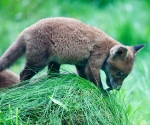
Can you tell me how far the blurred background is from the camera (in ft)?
32.0

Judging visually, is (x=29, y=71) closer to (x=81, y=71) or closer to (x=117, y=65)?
(x=81, y=71)

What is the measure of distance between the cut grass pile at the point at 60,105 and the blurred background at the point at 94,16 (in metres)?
3.71

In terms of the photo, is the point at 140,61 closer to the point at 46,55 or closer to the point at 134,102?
the point at 134,102

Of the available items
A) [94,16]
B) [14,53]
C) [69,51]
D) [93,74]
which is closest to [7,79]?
[14,53]

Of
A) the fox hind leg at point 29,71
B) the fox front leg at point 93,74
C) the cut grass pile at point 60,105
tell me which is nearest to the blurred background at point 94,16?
the fox front leg at point 93,74

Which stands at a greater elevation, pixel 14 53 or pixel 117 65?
pixel 14 53

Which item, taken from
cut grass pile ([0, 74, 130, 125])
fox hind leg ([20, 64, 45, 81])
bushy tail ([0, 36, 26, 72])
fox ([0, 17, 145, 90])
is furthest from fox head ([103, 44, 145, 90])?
bushy tail ([0, 36, 26, 72])

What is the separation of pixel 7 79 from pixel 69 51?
806mm

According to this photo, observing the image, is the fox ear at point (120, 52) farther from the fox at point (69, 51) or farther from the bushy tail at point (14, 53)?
the bushy tail at point (14, 53)

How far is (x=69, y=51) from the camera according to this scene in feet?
19.1

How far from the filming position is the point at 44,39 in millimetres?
5676

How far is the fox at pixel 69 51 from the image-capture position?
221 inches

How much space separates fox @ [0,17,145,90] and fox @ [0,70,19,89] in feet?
0.70

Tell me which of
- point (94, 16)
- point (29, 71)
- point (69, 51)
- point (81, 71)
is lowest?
point (94, 16)
